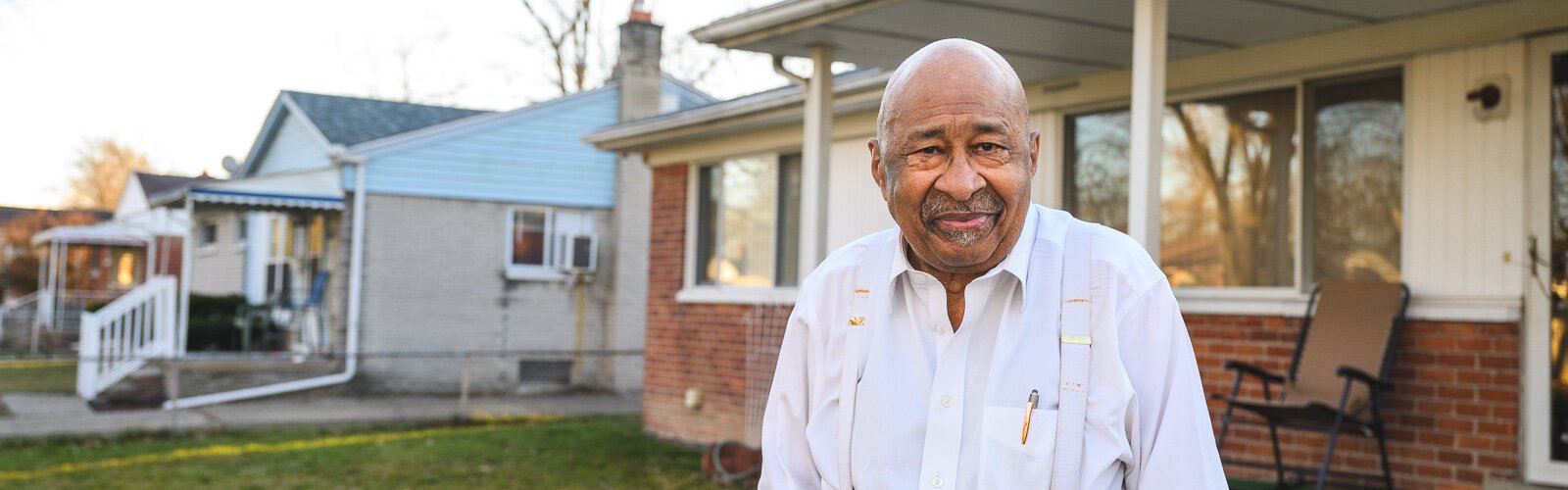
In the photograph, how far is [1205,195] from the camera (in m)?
6.77

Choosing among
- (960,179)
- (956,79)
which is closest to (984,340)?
(960,179)

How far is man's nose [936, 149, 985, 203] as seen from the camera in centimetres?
161

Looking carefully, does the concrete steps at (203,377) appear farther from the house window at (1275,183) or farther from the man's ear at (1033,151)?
the man's ear at (1033,151)

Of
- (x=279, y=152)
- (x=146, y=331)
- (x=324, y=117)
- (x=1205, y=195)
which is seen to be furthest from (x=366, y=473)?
(x=279, y=152)

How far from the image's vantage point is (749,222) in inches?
414

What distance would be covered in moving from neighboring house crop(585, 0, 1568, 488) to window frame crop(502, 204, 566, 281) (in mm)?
10715

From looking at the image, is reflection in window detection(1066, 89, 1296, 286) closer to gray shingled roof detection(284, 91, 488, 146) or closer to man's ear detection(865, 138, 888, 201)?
man's ear detection(865, 138, 888, 201)

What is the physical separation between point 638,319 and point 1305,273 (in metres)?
12.3

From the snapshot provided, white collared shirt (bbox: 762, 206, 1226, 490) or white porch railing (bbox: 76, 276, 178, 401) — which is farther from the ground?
white collared shirt (bbox: 762, 206, 1226, 490)

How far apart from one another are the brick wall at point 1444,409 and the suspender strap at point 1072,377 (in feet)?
16.0

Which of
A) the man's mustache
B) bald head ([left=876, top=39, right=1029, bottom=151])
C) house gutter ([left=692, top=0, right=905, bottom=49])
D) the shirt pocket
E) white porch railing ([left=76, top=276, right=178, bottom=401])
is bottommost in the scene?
white porch railing ([left=76, top=276, right=178, bottom=401])

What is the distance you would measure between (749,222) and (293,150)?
39.3 ft

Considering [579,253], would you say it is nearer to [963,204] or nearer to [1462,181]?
[1462,181]

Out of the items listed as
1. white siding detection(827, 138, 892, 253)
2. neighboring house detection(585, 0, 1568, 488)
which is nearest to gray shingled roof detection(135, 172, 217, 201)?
white siding detection(827, 138, 892, 253)
